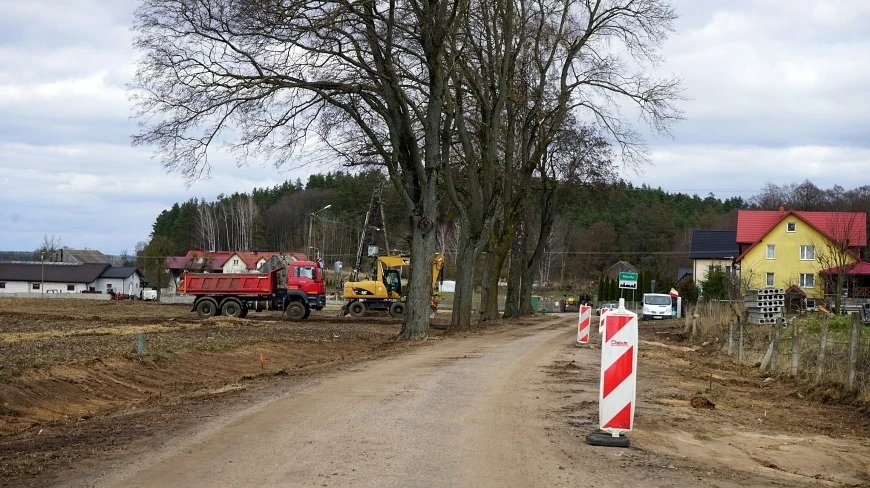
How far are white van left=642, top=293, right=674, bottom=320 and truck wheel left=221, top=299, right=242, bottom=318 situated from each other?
30.6m

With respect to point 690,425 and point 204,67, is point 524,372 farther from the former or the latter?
point 204,67

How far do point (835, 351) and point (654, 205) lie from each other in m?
118

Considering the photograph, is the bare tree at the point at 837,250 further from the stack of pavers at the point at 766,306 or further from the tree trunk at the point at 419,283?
the tree trunk at the point at 419,283

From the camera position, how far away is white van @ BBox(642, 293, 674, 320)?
6469 cm

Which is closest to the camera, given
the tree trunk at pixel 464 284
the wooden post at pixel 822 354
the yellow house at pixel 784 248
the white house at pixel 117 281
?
the wooden post at pixel 822 354

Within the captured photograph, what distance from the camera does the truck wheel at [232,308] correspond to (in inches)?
1805

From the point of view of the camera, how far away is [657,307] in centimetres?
6481

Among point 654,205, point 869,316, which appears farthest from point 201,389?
point 654,205

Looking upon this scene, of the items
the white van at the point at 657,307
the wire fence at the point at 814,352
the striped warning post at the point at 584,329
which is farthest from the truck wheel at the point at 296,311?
the white van at the point at 657,307

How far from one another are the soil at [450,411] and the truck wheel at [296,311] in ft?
73.4

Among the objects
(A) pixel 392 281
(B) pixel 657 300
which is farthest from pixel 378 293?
(B) pixel 657 300

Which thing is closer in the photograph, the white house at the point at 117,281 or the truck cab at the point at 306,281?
the truck cab at the point at 306,281

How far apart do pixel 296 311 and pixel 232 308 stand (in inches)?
122

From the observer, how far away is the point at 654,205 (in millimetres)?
131500
